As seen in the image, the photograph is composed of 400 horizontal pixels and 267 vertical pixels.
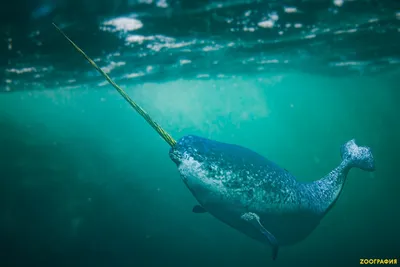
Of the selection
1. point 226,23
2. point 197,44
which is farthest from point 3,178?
point 226,23

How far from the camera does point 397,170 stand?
1379 inches

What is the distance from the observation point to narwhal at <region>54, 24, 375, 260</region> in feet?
15.5

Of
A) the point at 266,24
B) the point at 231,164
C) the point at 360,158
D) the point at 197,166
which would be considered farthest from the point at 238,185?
the point at 266,24

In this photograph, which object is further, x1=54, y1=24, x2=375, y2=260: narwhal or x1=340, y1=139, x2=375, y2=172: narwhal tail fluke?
x1=340, y1=139, x2=375, y2=172: narwhal tail fluke

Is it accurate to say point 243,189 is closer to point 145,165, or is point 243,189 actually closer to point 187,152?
point 187,152

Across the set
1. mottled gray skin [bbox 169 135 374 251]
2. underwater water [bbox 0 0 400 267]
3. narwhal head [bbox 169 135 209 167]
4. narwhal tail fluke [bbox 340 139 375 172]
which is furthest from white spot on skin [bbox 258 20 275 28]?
narwhal head [bbox 169 135 209 167]

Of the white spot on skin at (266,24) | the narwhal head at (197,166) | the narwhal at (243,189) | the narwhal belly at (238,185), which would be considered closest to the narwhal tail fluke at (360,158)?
the narwhal at (243,189)

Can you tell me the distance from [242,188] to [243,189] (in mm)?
32

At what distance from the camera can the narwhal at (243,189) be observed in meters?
4.74

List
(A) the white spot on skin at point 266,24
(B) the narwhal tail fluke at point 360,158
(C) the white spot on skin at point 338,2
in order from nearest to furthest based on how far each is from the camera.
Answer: (B) the narwhal tail fluke at point 360,158
(C) the white spot on skin at point 338,2
(A) the white spot on skin at point 266,24

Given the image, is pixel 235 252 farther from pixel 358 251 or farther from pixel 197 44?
pixel 197 44

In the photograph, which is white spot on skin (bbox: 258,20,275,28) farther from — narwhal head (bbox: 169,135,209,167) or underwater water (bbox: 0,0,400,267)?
narwhal head (bbox: 169,135,209,167)

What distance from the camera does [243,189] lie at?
495 centimetres

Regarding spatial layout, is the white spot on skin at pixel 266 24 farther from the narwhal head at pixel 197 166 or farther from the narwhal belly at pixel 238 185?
the narwhal head at pixel 197 166
